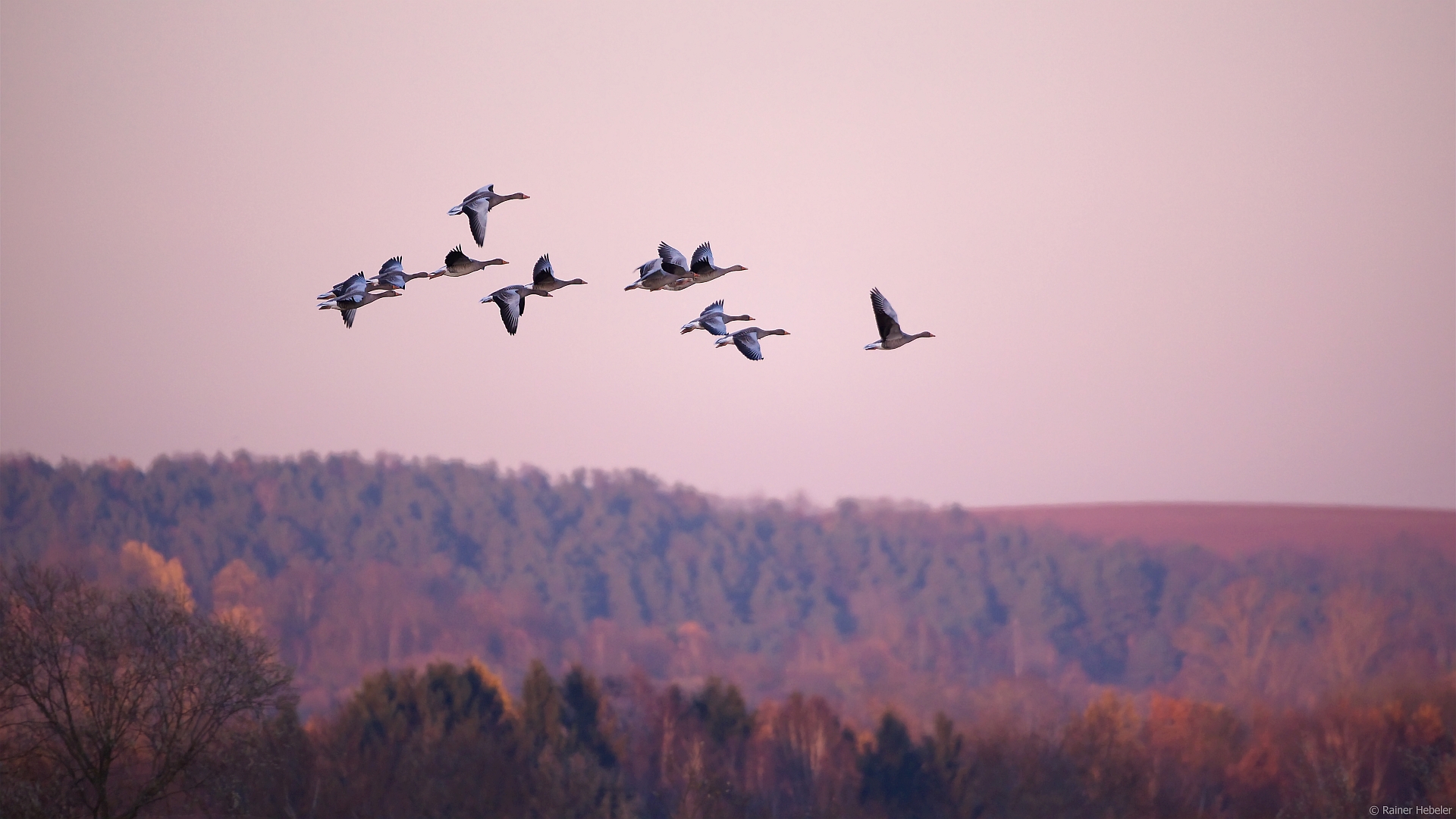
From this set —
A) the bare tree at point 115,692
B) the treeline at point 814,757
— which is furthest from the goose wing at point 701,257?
the treeline at point 814,757

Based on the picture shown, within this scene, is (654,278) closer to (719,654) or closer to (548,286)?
(548,286)

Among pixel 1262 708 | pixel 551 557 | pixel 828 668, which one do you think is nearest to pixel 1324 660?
pixel 1262 708

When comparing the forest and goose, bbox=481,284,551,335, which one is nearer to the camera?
goose, bbox=481,284,551,335

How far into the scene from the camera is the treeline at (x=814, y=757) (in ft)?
321

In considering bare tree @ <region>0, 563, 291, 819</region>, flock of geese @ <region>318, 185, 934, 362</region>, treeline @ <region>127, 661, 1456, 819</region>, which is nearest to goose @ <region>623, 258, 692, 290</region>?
flock of geese @ <region>318, 185, 934, 362</region>

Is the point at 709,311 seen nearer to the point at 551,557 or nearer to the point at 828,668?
the point at 828,668

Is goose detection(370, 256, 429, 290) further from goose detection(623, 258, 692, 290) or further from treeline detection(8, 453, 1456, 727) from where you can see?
treeline detection(8, 453, 1456, 727)

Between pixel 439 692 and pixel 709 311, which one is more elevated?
pixel 709 311

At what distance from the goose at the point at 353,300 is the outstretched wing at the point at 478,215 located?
252cm

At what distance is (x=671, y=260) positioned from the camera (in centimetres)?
3266

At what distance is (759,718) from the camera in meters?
118

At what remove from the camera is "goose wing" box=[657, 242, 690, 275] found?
1281 inches

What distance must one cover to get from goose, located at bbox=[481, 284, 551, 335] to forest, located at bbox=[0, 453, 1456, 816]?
124 ft

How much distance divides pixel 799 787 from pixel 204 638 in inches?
2153
